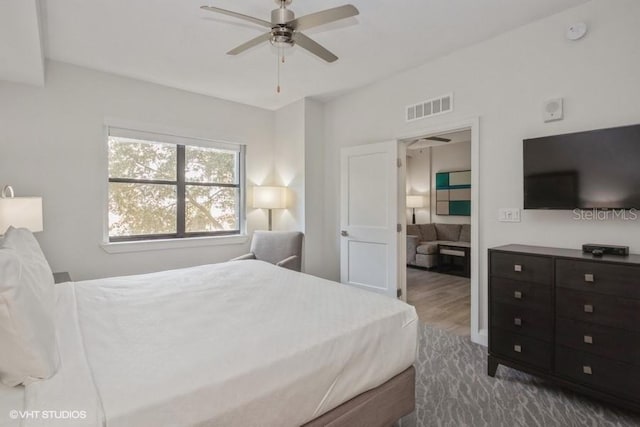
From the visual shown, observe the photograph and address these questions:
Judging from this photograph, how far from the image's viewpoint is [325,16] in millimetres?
1821

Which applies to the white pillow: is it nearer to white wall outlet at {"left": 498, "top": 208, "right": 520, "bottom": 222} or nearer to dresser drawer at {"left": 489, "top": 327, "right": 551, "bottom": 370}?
dresser drawer at {"left": 489, "top": 327, "right": 551, "bottom": 370}

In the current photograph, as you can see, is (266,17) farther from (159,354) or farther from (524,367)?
(524,367)

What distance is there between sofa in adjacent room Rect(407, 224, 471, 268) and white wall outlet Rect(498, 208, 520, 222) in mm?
3352

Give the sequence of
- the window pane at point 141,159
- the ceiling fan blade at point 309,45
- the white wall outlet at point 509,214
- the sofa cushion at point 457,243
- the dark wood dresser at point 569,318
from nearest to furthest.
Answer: the dark wood dresser at point 569,318
the ceiling fan blade at point 309,45
the white wall outlet at point 509,214
the window pane at point 141,159
the sofa cushion at point 457,243

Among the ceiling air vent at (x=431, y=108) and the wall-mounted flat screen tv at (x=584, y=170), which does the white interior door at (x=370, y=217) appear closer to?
the ceiling air vent at (x=431, y=108)

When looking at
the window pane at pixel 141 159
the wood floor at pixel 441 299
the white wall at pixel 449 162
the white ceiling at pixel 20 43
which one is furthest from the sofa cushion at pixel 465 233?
the white ceiling at pixel 20 43

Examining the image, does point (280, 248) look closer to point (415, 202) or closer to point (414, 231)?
point (414, 231)

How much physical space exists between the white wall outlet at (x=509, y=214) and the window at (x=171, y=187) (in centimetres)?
328

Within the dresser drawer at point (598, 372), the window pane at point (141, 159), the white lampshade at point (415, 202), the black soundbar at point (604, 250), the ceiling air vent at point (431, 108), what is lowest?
the dresser drawer at point (598, 372)

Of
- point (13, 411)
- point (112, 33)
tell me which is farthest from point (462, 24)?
point (13, 411)

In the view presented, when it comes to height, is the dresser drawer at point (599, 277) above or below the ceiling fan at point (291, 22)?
below

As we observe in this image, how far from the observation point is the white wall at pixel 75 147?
3.05 m

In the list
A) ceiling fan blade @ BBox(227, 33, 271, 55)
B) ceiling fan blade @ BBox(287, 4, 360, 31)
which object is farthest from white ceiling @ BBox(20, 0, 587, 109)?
ceiling fan blade @ BBox(287, 4, 360, 31)
